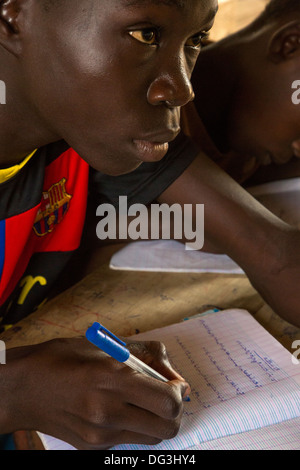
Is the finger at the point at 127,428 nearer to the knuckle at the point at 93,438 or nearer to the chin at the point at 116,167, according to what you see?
the knuckle at the point at 93,438

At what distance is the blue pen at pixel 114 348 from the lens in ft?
1.53

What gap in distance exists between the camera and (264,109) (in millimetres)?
1034

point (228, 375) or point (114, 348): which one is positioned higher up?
point (114, 348)

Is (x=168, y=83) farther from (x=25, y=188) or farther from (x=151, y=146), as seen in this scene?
(x=25, y=188)

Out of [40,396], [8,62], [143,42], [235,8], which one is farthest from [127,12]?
[235,8]

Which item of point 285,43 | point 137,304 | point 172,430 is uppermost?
point 285,43

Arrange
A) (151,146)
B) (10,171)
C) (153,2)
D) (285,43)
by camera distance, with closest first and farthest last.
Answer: (153,2) < (151,146) < (10,171) < (285,43)

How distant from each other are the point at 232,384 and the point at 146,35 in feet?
1.18

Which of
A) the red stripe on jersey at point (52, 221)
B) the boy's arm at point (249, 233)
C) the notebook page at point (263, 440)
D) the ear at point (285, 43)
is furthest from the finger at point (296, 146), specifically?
the notebook page at point (263, 440)

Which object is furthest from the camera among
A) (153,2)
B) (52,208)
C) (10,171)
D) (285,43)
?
(285,43)

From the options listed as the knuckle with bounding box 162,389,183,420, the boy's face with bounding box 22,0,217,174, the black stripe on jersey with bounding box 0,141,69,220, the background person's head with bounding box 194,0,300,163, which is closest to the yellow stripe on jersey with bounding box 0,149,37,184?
the black stripe on jersey with bounding box 0,141,69,220

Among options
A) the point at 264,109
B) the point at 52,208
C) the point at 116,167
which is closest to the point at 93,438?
the point at 116,167
